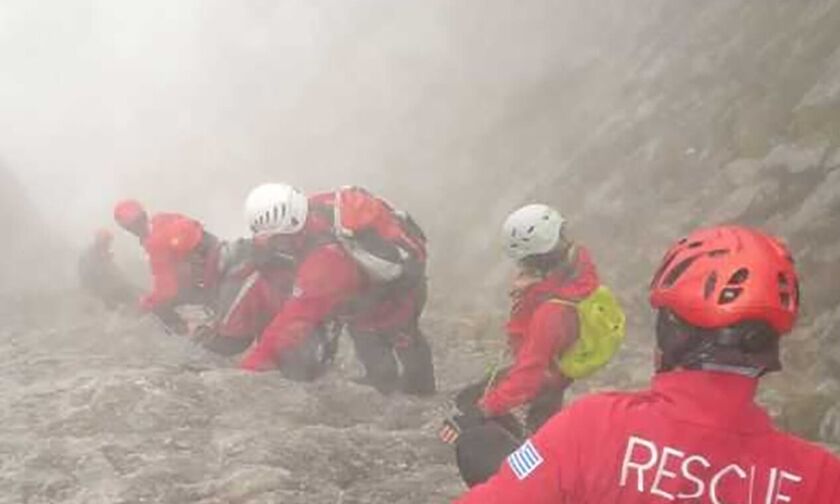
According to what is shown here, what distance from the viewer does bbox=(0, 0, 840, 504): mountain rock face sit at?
404 inches

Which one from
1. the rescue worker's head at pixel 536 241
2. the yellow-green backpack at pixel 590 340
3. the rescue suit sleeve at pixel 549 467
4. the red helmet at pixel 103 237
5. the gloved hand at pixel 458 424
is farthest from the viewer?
the red helmet at pixel 103 237

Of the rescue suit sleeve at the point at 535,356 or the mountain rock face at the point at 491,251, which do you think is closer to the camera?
the rescue suit sleeve at the point at 535,356

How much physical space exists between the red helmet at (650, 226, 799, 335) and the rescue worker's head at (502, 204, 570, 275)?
520cm

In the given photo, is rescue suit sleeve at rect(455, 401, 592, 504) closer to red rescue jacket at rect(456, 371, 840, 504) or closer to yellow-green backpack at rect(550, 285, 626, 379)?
red rescue jacket at rect(456, 371, 840, 504)

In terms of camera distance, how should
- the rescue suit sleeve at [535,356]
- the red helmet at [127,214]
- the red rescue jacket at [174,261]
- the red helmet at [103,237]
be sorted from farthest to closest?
the red helmet at [103,237] → the red helmet at [127,214] → the red rescue jacket at [174,261] → the rescue suit sleeve at [535,356]

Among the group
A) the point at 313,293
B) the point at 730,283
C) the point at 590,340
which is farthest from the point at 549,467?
the point at 313,293

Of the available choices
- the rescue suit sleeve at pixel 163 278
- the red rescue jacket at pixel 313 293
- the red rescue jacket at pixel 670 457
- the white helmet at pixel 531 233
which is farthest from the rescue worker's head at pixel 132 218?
the red rescue jacket at pixel 670 457

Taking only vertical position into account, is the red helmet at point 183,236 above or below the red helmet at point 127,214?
below

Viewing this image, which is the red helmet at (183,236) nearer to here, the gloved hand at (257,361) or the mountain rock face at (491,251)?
the mountain rock face at (491,251)

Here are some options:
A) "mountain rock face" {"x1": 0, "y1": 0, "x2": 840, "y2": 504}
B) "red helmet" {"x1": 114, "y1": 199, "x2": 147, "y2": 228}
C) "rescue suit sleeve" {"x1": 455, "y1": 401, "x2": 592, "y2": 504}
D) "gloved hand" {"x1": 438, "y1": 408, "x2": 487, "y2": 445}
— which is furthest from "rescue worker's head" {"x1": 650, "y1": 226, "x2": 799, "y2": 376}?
"red helmet" {"x1": 114, "y1": 199, "x2": 147, "y2": 228}

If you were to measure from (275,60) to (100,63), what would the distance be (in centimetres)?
849

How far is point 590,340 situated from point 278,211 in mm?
4175

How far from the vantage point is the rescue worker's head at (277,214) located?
480 inches

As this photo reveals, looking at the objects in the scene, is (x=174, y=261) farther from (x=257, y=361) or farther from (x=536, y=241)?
(x=536, y=241)
